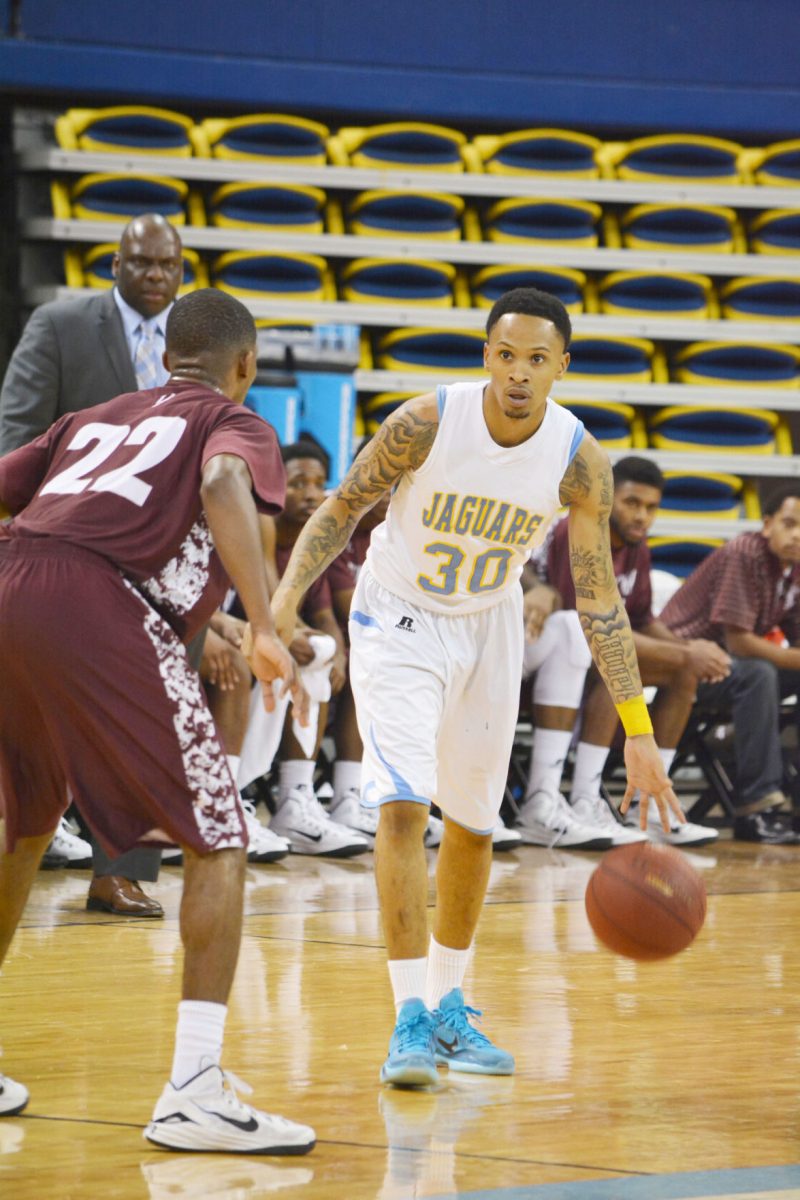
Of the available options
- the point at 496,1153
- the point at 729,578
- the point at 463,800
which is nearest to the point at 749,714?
the point at 729,578

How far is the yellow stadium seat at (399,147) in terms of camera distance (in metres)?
10.6

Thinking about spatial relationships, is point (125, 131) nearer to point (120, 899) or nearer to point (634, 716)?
point (120, 899)

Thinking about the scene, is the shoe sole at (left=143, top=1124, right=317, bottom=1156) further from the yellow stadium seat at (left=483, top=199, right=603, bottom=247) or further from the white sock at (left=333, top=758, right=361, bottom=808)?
the yellow stadium seat at (left=483, top=199, right=603, bottom=247)

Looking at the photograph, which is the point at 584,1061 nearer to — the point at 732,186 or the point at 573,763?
the point at 573,763

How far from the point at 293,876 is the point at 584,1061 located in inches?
110

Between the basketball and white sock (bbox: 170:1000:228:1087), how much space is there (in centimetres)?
106

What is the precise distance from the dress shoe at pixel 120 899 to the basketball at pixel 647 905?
196 cm

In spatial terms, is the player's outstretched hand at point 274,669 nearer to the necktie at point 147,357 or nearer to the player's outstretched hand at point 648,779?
the player's outstretched hand at point 648,779

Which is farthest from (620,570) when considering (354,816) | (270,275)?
(270,275)

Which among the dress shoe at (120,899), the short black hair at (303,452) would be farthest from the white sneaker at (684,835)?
the dress shoe at (120,899)

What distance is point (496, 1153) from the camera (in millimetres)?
2984

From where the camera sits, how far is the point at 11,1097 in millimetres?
3115

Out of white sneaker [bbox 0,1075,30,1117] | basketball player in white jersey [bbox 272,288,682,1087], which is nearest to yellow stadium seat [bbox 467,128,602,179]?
basketball player in white jersey [bbox 272,288,682,1087]

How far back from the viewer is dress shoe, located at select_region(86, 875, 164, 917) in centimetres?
525
